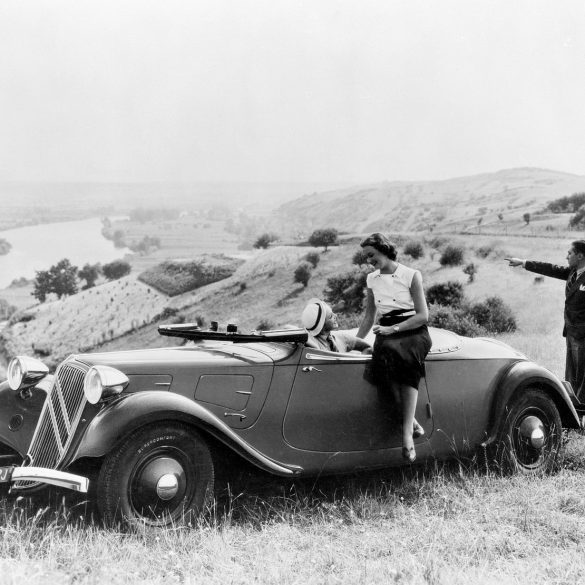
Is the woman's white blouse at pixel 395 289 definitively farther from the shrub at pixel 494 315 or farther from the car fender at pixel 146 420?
the shrub at pixel 494 315

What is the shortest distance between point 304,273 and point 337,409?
56083 millimetres

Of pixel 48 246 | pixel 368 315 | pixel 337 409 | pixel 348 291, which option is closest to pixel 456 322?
pixel 348 291

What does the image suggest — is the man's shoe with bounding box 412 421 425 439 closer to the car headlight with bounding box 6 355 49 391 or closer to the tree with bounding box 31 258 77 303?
the car headlight with bounding box 6 355 49 391

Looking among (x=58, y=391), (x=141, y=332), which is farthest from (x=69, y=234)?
(x=58, y=391)

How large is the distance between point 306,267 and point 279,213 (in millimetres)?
36158

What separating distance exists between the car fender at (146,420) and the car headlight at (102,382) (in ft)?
0.26

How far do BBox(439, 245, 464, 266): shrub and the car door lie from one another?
41.8 metres

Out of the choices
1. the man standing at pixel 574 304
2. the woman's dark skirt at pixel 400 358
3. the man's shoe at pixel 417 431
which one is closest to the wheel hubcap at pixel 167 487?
the woman's dark skirt at pixel 400 358

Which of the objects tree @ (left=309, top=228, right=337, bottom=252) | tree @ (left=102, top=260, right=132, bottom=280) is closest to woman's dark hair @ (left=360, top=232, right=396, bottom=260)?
tree @ (left=309, top=228, right=337, bottom=252)

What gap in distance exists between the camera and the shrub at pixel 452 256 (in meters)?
46.1

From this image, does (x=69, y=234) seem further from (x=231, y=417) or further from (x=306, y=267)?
(x=231, y=417)

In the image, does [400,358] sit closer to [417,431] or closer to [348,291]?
[417,431]

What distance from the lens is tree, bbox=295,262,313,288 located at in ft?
200

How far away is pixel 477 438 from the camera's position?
5.81 metres
